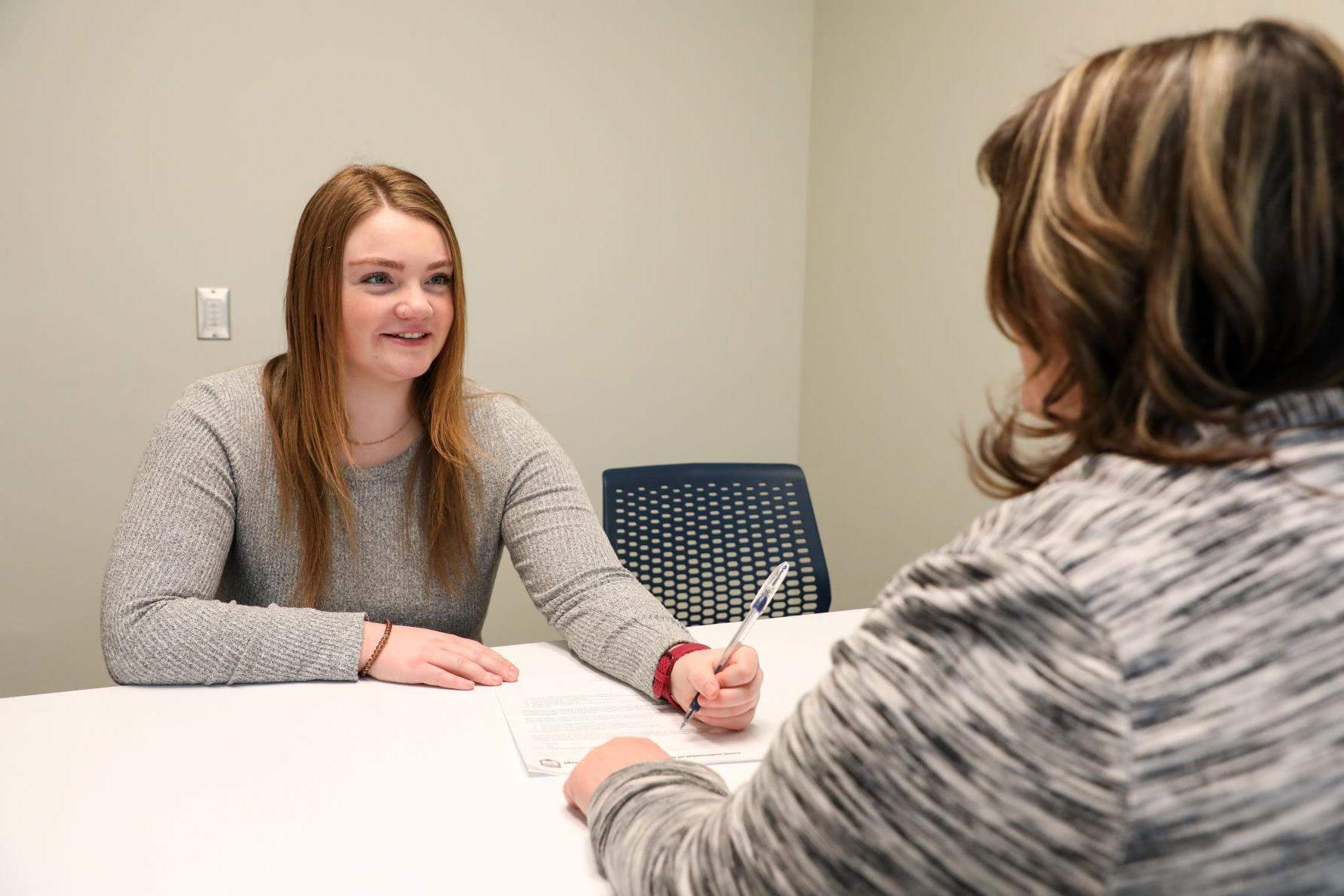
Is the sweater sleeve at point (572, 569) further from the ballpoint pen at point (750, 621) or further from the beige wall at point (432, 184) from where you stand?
the beige wall at point (432, 184)

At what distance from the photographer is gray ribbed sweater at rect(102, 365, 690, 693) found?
4.26 ft

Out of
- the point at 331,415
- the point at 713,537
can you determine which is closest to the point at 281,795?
the point at 331,415

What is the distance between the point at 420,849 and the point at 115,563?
72 centimetres

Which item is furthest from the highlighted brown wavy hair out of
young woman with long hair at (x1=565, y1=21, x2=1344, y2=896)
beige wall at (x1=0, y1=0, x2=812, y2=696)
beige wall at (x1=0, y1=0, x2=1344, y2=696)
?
beige wall at (x1=0, y1=0, x2=812, y2=696)

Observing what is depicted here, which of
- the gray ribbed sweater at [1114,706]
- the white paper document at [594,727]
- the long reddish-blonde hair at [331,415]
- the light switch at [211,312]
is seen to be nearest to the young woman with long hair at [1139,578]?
the gray ribbed sweater at [1114,706]

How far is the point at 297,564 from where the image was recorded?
1.59 m

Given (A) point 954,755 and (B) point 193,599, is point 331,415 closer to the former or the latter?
(B) point 193,599

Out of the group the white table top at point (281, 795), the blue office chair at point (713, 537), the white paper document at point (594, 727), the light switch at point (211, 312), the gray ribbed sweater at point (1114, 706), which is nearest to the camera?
the gray ribbed sweater at point (1114, 706)

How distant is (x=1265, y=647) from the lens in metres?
0.53

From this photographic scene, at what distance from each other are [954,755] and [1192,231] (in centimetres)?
31

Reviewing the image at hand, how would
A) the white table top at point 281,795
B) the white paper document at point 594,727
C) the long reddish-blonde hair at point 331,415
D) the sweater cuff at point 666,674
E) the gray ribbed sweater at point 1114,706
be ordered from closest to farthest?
1. the gray ribbed sweater at point 1114,706
2. the white table top at point 281,795
3. the white paper document at point 594,727
4. the sweater cuff at point 666,674
5. the long reddish-blonde hair at point 331,415

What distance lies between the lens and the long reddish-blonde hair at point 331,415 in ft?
5.16

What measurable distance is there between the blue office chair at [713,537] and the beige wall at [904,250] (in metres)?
0.73

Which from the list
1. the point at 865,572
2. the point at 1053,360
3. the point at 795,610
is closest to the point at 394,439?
the point at 795,610
